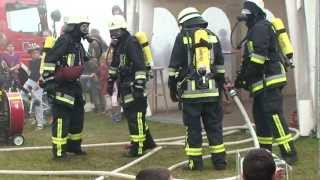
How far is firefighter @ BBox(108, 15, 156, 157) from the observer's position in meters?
7.52

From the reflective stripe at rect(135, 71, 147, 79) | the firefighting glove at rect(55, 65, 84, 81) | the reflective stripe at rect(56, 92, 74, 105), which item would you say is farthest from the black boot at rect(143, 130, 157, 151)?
the firefighting glove at rect(55, 65, 84, 81)

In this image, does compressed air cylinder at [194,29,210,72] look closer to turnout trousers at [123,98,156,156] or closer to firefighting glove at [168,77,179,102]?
firefighting glove at [168,77,179,102]

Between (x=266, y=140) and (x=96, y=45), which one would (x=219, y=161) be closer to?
(x=266, y=140)

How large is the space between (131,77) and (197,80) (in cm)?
130

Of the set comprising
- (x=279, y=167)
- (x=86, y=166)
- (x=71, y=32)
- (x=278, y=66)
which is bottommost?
(x=86, y=166)

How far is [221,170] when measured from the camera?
6777mm

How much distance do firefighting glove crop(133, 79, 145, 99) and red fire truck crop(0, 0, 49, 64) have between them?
8120 mm

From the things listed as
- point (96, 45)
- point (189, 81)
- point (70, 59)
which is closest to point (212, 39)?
point (189, 81)

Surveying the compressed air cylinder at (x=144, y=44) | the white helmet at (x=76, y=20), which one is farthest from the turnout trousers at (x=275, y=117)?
the white helmet at (x=76, y=20)

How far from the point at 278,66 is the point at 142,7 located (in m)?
4.94

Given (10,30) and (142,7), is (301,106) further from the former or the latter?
(10,30)

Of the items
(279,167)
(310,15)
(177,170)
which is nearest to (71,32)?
(177,170)

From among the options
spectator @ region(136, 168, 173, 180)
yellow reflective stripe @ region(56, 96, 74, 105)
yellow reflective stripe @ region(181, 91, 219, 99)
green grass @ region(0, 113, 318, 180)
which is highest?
spectator @ region(136, 168, 173, 180)

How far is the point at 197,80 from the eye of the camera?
666cm
